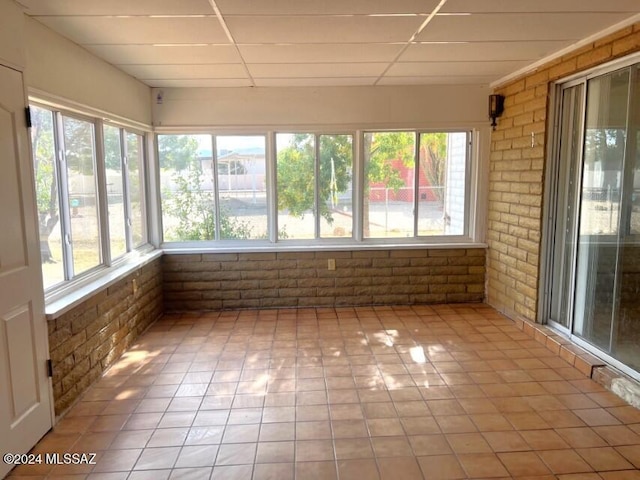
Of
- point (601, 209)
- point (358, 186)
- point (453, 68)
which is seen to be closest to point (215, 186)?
point (358, 186)

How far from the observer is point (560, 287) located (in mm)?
3834

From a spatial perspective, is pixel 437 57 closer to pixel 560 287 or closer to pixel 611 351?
pixel 560 287

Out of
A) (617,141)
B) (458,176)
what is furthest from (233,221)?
(617,141)

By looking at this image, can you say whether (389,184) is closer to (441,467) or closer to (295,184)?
(295,184)

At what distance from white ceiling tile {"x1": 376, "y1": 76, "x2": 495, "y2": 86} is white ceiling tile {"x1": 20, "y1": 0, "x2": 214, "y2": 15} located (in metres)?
2.35

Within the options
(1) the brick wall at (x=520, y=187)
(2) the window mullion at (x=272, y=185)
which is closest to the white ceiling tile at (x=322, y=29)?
(1) the brick wall at (x=520, y=187)

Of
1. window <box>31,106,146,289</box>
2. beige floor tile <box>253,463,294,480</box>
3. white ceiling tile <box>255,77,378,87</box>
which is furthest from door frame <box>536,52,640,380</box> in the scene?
window <box>31,106,146,289</box>

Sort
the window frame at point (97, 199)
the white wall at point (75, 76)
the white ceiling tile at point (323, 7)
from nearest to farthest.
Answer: the white ceiling tile at point (323, 7) → the white wall at point (75, 76) → the window frame at point (97, 199)

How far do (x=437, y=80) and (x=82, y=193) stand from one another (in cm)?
347

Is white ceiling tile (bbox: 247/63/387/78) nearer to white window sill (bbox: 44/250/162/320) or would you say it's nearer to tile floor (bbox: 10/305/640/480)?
white window sill (bbox: 44/250/162/320)

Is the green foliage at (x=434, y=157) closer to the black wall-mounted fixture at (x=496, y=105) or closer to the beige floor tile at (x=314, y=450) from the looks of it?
the black wall-mounted fixture at (x=496, y=105)

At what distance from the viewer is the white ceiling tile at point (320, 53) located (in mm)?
3287

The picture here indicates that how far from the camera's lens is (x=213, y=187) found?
490 cm

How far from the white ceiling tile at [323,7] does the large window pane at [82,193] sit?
59.1 inches
